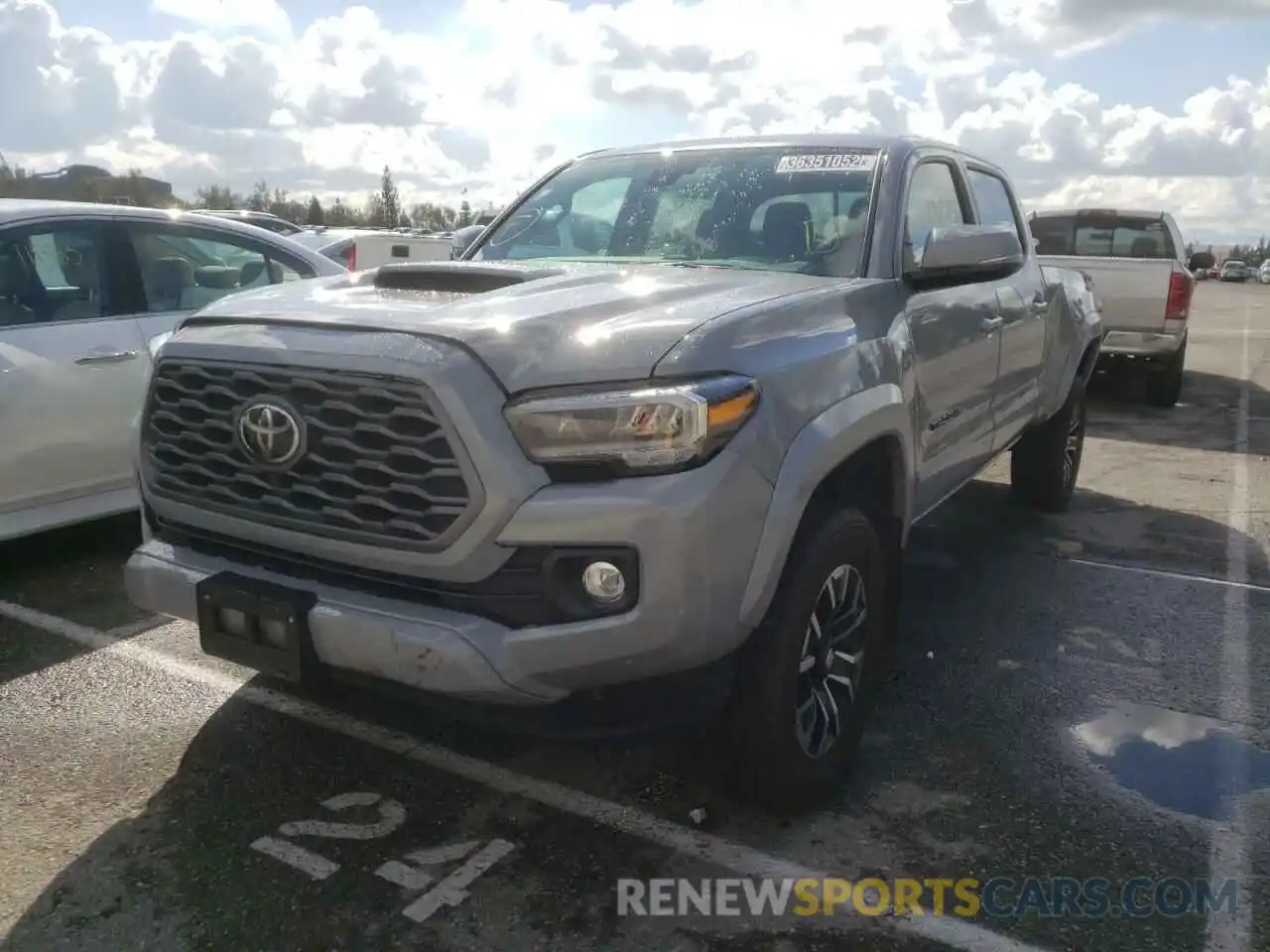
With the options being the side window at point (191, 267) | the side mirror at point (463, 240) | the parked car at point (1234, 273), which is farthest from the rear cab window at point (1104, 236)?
the parked car at point (1234, 273)

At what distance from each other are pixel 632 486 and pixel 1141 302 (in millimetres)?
9392

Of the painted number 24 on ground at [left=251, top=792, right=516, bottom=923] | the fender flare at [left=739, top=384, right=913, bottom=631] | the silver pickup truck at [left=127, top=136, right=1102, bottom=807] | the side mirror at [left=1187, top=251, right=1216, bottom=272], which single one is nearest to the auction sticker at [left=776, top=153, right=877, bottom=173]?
the silver pickup truck at [left=127, top=136, right=1102, bottom=807]

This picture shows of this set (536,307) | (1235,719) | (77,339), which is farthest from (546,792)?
(77,339)

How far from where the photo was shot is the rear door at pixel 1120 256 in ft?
34.0

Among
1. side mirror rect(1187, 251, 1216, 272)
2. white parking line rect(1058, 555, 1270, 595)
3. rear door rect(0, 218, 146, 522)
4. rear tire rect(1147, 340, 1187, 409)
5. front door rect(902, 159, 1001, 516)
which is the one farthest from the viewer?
side mirror rect(1187, 251, 1216, 272)

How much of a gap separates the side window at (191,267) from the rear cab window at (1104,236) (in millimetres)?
7764

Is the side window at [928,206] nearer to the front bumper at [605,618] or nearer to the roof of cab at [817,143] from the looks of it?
the roof of cab at [817,143]

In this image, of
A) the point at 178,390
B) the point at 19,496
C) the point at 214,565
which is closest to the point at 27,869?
the point at 214,565

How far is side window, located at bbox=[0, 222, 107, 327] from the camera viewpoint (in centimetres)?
470

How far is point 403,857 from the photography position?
9.34ft

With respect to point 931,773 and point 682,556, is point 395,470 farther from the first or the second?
point 931,773

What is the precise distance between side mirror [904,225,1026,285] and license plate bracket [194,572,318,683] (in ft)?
7.01

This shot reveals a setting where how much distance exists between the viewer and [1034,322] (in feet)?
17.0

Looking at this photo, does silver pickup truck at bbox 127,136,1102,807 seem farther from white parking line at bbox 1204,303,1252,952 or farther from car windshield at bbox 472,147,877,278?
white parking line at bbox 1204,303,1252,952
